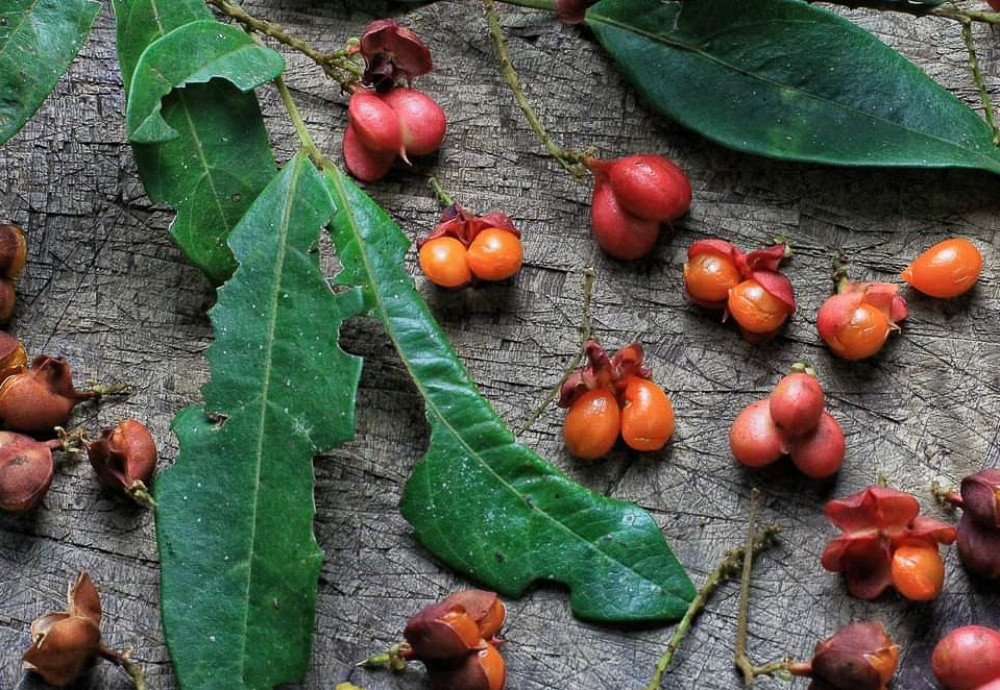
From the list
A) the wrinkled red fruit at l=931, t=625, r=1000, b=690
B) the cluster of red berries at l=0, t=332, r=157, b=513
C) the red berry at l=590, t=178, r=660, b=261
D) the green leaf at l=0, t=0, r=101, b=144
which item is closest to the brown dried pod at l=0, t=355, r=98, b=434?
the cluster of red berries at l=0, t=332, r=157, b=513

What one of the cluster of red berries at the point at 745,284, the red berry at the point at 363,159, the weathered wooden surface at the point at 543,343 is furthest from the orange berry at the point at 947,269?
the red berry at the point at 363,159

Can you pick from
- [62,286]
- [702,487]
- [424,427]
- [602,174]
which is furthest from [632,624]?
[62,286]

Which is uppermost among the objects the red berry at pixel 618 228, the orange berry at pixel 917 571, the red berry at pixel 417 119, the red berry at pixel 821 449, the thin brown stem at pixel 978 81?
the thin brown stem at pixel 978 81

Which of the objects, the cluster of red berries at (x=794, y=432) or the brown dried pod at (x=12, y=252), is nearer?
the cluster of red berries at (x=794, y=432)

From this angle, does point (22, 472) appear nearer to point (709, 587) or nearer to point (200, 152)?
point (200, 152)

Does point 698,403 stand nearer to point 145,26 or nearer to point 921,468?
point 921,468

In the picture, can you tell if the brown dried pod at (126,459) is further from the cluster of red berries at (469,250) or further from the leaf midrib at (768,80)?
the leaf midrib at (768,80)

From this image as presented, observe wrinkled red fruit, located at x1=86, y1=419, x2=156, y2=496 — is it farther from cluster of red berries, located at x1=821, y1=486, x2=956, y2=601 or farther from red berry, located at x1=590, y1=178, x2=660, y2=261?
cluster of red berries, located at x1=821, y1=486, x2=956, y2=601

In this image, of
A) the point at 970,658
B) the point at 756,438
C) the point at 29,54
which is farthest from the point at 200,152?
the point at 970,658
